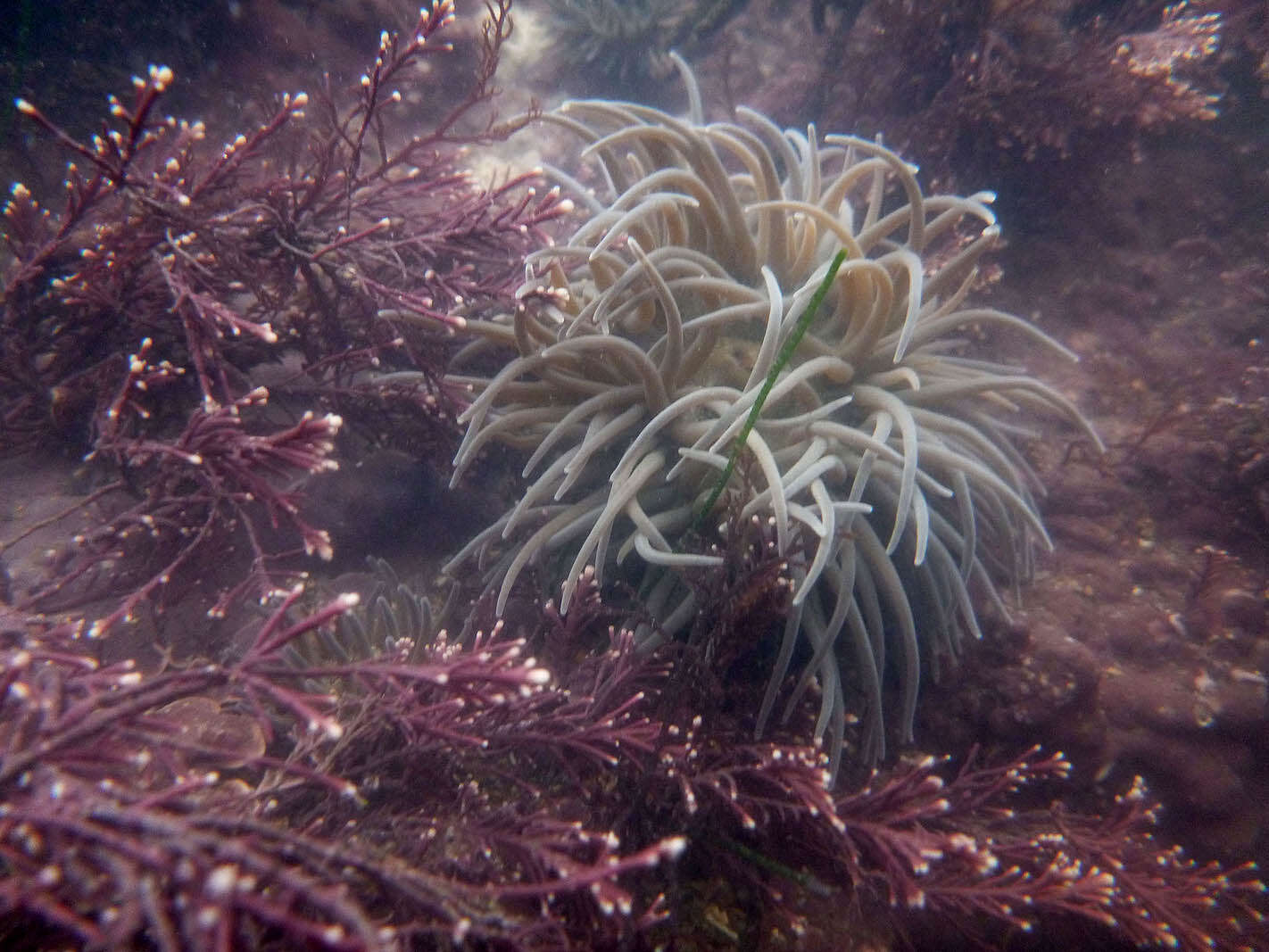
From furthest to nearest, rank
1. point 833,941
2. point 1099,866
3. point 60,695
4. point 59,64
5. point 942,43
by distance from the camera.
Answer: point 942,43 < point 59,64 < point 1099,866 < point 833,941 < point 60,695

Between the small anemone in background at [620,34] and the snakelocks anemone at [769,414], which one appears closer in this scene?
the snakelocks anemone at [769,414]

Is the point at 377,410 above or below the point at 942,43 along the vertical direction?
below

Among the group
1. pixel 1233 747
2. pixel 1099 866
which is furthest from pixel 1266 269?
pixel 1099 866

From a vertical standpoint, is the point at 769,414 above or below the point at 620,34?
below

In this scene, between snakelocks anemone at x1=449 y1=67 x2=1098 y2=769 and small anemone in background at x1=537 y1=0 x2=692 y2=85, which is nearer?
snakelocks anemone at x1=449 y1=67 x2=1098 y2=769

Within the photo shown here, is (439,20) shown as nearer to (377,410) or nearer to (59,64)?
(377,410)

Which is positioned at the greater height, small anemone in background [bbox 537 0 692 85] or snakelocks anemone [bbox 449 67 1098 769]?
small anemone in background [bbox 537 0 692 85]

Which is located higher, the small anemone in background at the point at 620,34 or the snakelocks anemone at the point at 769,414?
the small anemone in background at the point at 620,34

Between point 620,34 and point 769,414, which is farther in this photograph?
point 620,34
